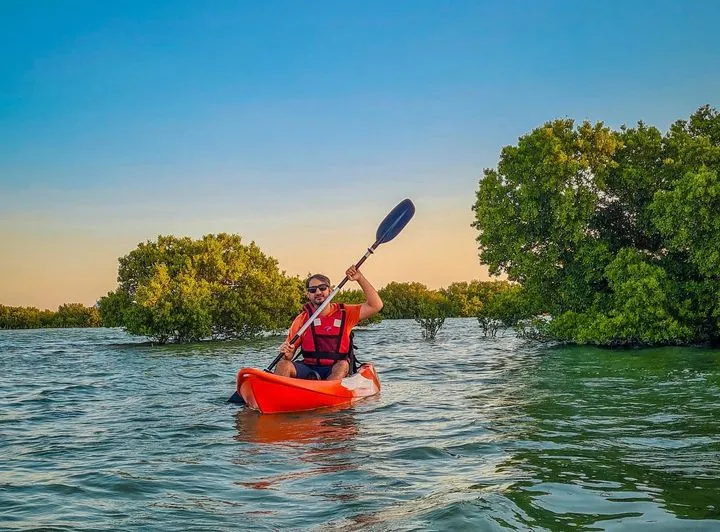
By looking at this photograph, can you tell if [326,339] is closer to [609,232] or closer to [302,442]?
[302,442]

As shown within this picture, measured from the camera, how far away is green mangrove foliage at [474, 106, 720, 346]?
21703 millimetres

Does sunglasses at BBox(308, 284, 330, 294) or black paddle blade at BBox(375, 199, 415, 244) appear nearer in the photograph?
sunglasses at BBox(308, 284, 330, 294)

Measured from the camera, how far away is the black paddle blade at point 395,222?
42.0ft

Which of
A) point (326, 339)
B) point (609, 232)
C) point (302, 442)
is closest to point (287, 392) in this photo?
point (326, 339)

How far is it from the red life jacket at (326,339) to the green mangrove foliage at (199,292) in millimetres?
21484

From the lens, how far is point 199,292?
1283 inches

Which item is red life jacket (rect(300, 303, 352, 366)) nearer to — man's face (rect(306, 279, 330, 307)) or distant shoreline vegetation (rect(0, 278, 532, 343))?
man's face (rect(306, 279, 330, 307))

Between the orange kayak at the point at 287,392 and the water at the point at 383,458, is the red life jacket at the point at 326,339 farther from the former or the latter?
the water at the point at 383,458

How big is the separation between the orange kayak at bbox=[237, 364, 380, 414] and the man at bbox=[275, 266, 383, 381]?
0.32 m

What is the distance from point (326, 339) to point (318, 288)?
85 cm

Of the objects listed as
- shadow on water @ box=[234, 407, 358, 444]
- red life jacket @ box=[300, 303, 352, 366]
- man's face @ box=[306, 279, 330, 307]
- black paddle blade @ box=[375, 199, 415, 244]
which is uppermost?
black paddle blade @ box=[375, 199, 415, 244]

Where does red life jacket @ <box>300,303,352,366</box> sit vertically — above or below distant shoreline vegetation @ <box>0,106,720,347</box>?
below

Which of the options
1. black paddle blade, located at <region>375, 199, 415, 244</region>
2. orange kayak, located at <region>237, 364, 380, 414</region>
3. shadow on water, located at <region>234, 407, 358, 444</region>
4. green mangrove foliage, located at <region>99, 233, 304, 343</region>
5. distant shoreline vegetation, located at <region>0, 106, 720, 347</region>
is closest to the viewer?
shadow on water, located at <region>234, 407, 358, 444</region>

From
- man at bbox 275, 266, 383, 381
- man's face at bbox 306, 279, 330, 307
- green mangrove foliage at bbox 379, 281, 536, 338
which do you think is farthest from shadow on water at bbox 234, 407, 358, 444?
green mangrove foliage at bbox 379, 281, 536, 338
